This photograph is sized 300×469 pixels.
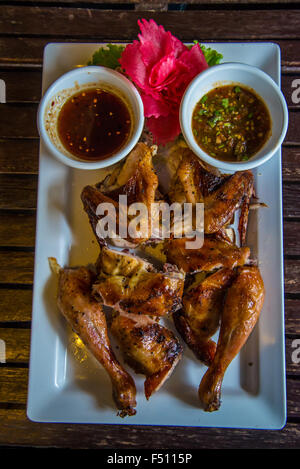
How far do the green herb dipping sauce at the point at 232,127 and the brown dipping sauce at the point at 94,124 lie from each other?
0.39 meters

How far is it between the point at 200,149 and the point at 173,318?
0.90 m

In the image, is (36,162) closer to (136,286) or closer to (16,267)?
(16,267)

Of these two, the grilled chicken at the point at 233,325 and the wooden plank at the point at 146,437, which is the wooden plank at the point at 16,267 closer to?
the wooden plank at the point at 146,437

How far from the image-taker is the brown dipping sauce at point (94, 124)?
2029 mm

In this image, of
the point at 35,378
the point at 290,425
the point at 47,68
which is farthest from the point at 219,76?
the point at 290,425

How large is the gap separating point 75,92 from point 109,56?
0.30 metres

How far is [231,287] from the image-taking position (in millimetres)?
1965

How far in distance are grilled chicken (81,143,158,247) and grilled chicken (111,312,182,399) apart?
1.34 ft

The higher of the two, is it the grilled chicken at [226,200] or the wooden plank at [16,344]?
the grilled chicken at [226,200]

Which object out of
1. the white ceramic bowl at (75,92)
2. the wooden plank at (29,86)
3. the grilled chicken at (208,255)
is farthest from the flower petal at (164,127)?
the wooden plank at (29,86)

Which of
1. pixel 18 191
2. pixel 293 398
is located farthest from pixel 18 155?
pixel 293 398

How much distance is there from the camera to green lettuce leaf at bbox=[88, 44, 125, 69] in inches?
84.2

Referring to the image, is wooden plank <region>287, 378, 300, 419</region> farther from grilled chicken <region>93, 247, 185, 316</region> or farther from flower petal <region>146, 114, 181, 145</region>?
flower petal <region>146, 114, 181, 145</region>
